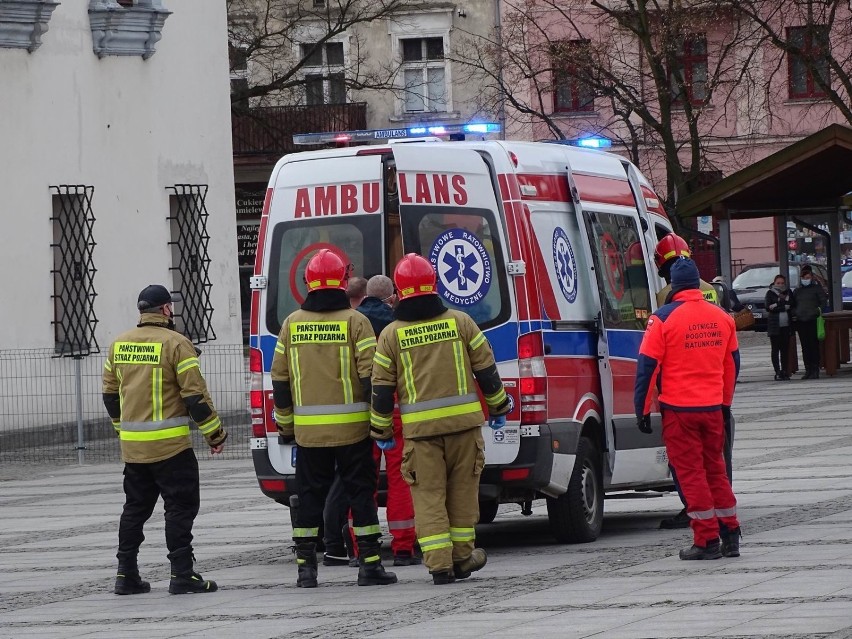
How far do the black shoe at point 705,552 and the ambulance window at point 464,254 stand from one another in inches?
71.7

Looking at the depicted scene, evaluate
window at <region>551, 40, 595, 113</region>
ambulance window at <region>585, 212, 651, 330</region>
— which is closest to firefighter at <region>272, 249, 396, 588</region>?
ambulance window at <region>585, 212, 651, 330</region>

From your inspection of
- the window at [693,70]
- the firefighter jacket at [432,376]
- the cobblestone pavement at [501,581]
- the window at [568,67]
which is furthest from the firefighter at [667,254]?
the window at [693,70]

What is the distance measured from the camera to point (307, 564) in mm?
10031

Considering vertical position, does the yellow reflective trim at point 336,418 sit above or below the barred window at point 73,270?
below

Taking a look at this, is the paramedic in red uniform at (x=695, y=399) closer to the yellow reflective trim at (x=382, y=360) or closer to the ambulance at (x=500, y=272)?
the ambulance at (x=500, y=272)

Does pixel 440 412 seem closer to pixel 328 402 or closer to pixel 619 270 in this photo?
pixel 328 402

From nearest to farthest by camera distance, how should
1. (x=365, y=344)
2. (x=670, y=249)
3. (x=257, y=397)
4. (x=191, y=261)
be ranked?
(x=365, y=344)
(x=257, y=397)
(x=670, y=249)
(x=191, y=261)

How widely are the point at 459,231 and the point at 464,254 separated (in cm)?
15

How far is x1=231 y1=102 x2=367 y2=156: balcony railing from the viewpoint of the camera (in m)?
43.0

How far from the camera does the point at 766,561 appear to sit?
33.1ft

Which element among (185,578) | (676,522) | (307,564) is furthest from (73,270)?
(307,564)

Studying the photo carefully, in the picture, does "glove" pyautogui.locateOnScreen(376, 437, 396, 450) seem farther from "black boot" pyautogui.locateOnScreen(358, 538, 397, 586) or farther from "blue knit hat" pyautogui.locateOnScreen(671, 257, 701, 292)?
"blue knit hat" pyautogui.locateOnScreen(671, 257, 701, 292)

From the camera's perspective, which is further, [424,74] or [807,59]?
[424,74]

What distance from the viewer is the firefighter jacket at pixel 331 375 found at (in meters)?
10.1
